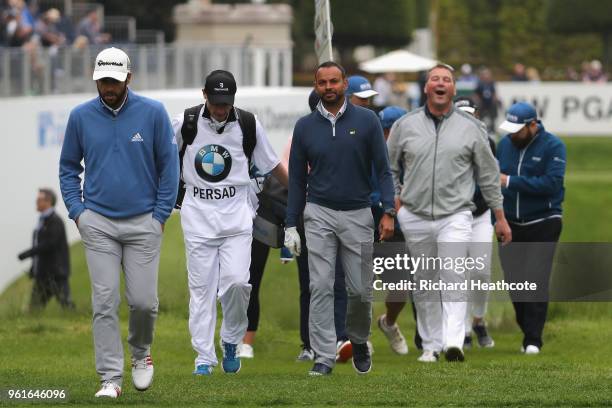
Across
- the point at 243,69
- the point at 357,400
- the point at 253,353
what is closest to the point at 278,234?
the point at 253,353

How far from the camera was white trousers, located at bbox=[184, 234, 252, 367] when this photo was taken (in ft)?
35.2

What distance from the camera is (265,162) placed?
419 inches

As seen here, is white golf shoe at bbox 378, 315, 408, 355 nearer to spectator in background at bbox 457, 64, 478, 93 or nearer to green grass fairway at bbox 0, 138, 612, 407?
green grass fairway at bbox 0, 138, 612, 407

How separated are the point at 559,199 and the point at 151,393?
4.83 metres

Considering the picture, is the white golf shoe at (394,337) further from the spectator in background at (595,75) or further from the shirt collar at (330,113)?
the spectator in background at (595,75)

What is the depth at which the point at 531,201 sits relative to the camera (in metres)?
12.8

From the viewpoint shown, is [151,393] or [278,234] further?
[278,234]

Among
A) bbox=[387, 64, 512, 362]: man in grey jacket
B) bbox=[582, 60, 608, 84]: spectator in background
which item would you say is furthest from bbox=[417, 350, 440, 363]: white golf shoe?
bbox=[582, 60, 608, 84]: spectator in background

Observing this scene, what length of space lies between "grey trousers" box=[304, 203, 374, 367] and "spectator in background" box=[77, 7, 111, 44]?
19.2 m

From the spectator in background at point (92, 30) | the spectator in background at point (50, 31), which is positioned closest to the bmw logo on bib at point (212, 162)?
the spectator in background at point (50, 31)

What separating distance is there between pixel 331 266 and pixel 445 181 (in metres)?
1.23

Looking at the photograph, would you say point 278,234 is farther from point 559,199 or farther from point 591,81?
point 591,81

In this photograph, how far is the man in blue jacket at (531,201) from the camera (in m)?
12.7

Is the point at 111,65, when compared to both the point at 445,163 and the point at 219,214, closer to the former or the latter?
the point at 219,214
